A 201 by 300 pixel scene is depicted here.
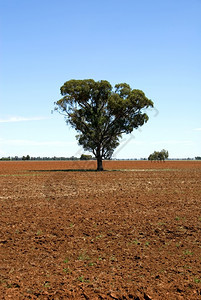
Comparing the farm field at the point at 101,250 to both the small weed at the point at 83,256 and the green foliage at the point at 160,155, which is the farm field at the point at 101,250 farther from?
the green foliage at the point at 160,155

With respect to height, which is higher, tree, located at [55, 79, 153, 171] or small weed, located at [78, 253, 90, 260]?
tree, located at [55, 79, 153, 171]

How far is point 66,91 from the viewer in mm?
50594

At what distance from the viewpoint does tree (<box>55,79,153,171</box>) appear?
163ft

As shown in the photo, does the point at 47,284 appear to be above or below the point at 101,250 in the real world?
below

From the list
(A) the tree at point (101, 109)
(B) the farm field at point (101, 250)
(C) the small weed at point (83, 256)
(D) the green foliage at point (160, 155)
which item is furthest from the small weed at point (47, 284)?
(D) the green foliage at point (160, 155)

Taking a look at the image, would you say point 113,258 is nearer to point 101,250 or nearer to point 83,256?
point 101,250

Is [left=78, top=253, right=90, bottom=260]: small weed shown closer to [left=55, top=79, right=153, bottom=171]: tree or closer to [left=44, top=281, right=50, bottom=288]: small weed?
[left=44, top=281, right=50, bottom=288]: small weed

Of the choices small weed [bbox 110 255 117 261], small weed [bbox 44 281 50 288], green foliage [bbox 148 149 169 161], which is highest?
green foliage [bbox 148 149 169 161]

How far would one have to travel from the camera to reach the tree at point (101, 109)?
49656 mm

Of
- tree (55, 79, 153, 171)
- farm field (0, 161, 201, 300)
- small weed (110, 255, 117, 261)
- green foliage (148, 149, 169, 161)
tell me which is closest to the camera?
farm field (0, 161, 201, 300)

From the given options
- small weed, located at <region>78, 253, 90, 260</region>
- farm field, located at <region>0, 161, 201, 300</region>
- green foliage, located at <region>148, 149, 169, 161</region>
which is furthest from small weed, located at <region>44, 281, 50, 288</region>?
green foliage, located at <region>148, 149, 169, 161</region>

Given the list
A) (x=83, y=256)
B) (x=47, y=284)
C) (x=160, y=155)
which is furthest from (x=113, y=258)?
(x=160, y=155)

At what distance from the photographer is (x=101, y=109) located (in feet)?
169

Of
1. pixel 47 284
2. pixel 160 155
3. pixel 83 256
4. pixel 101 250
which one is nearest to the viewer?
pixel 47 284
